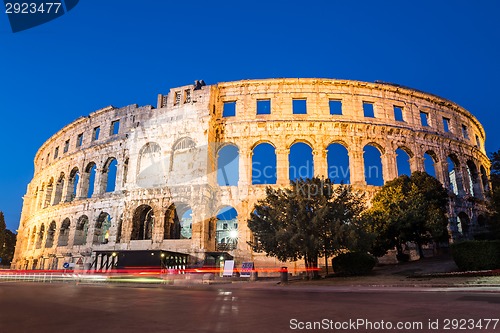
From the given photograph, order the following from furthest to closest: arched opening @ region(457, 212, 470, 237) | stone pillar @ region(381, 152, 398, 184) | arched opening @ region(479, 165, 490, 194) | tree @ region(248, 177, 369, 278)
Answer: arched opening @ region(479, 165, 490, 194) → arched opening @ region(457, 212, 470, 237) → stone pillar @ region(381, 152, 398, 184) → tree @ region(248, 177, 369, 278)

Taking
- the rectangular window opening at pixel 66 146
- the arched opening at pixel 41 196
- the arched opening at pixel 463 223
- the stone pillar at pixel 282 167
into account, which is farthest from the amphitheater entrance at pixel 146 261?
the arched opening at pixel 463 223

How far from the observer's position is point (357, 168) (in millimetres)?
28078

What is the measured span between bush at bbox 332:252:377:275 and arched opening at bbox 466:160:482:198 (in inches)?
823

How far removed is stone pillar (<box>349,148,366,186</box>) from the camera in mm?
27655

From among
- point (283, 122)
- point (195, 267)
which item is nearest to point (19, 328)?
point (195, 267)

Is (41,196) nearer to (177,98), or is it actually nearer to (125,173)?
(125,173)

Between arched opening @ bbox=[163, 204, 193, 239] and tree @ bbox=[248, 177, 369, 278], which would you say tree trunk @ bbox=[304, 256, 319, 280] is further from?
arched opening @ bbox=[163, 204, 193, 239]

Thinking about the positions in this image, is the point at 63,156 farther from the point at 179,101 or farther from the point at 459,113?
the point at 459,113

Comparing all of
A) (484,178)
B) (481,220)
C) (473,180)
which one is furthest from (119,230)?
(484,178)

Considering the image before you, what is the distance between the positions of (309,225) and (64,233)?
27539mm

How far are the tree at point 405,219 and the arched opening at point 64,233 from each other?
28.8m

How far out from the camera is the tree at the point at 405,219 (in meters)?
20.6

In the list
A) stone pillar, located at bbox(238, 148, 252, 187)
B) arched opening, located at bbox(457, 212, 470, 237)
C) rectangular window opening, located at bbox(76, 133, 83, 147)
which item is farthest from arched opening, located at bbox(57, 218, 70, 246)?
arched opening, located at bbox(457, 212, 470, 237)

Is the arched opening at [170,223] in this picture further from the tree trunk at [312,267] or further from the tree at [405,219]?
Result: the tree at [405,219]
